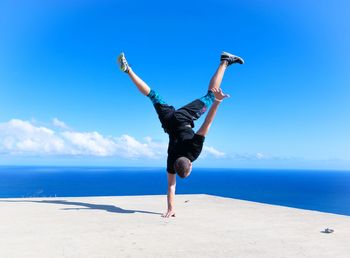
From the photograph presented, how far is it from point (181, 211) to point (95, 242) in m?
3.09

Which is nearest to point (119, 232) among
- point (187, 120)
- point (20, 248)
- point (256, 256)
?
point (20, 248)

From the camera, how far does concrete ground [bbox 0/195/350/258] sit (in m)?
3.95

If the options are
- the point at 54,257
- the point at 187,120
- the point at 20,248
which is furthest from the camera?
the point at 187,120

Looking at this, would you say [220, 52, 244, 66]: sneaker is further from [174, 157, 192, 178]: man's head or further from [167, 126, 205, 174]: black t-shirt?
[174, 157, 192, 178]: man's head

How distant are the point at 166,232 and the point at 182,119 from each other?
7.04ft

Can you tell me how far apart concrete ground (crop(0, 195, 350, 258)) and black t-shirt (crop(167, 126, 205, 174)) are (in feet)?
3.44

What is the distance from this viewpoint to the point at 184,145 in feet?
19.9

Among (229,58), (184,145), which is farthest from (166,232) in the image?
(229,58)

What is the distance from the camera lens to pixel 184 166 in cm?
549

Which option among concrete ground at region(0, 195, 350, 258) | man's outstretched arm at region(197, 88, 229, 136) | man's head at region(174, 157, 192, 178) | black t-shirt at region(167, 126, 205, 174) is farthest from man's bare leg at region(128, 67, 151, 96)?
concrete ground at region(0, 195, 350, 258)

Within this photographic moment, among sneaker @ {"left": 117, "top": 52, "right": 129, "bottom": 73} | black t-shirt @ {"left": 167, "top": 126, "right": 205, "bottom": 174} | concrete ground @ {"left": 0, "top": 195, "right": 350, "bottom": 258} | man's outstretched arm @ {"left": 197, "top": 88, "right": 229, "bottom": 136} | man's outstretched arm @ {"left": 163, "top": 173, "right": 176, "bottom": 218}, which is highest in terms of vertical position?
sneaker @ {"left": 117, "top": 52, "right": 129, "bottom": 73}

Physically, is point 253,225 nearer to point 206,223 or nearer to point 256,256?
point 206,223

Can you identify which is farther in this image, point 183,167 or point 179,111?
point 179,111

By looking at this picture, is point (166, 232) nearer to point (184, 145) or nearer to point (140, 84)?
point (184, 145)
